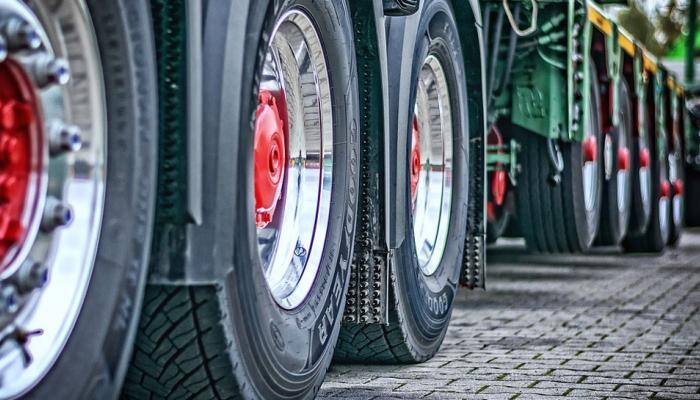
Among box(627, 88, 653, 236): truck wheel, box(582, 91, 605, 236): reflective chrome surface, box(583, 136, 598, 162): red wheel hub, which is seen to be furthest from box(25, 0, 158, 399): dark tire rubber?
box(627, 88, 653, 236): truck wheel

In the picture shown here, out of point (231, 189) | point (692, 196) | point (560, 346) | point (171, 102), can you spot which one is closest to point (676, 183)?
point (692, 196)

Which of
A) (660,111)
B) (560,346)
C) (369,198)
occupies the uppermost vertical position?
(660,111)

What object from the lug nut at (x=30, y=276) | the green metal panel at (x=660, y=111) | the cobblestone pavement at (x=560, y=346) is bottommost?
the cobblestone pavement at (x=560, y=346)

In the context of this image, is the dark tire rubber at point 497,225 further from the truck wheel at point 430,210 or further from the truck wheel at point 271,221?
the truck wheel at point 271,221

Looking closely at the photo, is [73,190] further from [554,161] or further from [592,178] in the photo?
[592,178]

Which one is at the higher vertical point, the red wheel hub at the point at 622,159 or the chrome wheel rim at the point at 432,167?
the red wheel hub at the point at 622,159

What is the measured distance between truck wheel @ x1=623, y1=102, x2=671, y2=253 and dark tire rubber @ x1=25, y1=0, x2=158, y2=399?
923 cm

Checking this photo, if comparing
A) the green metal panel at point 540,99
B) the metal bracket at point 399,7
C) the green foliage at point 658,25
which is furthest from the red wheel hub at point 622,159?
the green foliage at point 658,25

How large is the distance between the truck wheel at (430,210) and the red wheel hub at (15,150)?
2.25 meters

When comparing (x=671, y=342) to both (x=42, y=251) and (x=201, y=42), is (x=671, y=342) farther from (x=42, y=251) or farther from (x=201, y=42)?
(x=42, y=251)

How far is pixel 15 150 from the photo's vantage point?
225cm

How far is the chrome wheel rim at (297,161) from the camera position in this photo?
346cm

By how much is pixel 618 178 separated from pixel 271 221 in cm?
698

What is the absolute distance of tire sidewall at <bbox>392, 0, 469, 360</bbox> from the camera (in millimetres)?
4523
